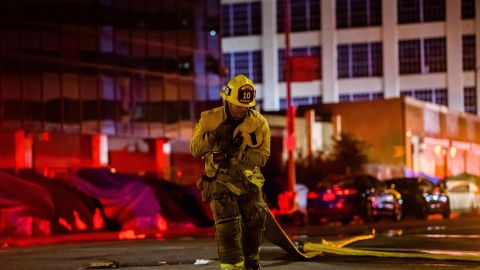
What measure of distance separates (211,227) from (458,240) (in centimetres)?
1109

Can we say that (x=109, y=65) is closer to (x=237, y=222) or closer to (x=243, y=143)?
(x=243, y=143)

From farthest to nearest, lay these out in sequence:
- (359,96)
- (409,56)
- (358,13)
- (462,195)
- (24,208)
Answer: (359,96) → (358,13) → (409,56) → (462,195) → (24,208)

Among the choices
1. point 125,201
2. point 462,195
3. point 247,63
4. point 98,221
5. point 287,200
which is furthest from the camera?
point 247,63

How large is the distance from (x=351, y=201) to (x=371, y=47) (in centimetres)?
4274

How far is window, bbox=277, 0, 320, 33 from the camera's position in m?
64.3

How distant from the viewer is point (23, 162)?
29859 millimetres

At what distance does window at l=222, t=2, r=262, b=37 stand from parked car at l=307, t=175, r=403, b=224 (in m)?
43.6

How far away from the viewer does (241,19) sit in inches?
2618

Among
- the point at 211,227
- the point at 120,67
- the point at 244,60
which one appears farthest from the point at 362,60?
the point at 211,227

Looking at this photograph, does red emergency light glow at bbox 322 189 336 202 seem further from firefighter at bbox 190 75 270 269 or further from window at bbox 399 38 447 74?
window at bbox 399 38 447 74

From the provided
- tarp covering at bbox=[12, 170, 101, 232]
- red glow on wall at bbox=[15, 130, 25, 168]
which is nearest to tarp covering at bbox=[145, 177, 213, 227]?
tarp covering at bbox=[12, 170, 101, 232]

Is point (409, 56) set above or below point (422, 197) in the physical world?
above

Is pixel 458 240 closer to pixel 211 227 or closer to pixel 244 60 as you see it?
pixel 211 227

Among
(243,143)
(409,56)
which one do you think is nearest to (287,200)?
(243,143)
